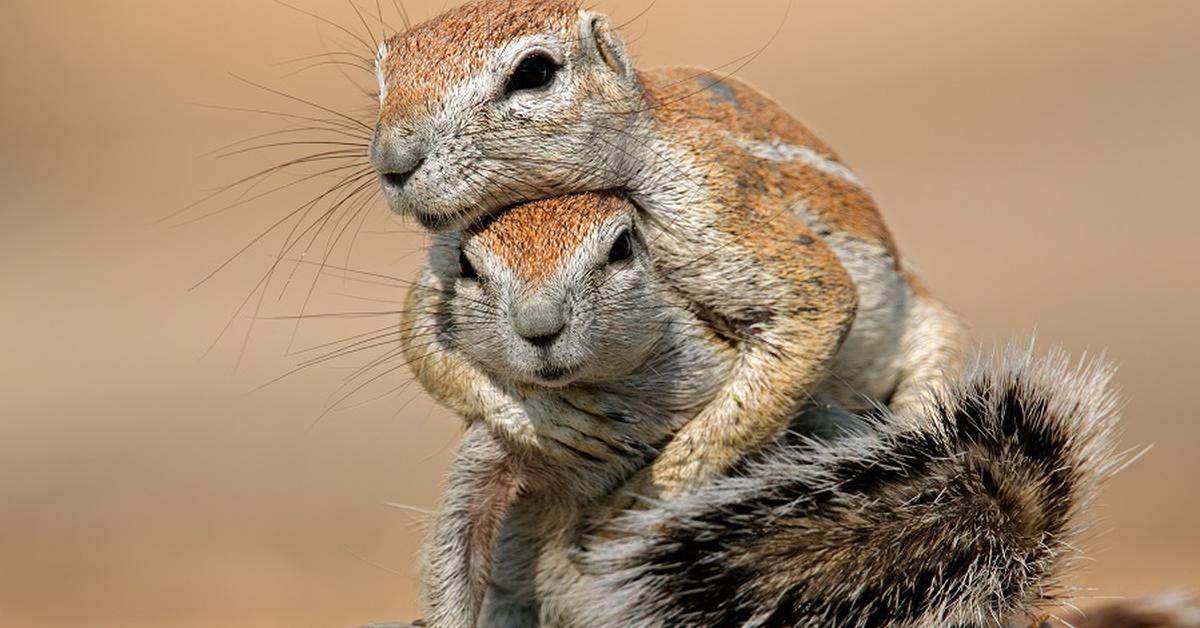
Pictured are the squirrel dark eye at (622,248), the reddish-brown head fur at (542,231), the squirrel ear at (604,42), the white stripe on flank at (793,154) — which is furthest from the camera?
the white stripe on flank at (793,154)

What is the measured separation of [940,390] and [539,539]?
1.00 m

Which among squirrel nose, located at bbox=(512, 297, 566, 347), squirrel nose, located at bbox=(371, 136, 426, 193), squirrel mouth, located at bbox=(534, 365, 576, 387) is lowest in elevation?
squirrel mouth, located at bbox=(534, 365, 576, 387)

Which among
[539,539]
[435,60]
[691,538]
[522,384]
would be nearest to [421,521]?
[539,539]

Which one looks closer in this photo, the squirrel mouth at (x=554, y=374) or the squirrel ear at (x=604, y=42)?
the squirrel mouth at (x=554, y=374)

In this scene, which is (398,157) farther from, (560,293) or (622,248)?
(622,248)

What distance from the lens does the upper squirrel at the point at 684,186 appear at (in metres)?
2.67

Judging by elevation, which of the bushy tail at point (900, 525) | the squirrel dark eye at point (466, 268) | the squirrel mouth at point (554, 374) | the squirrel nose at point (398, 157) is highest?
the squirrel nose at point (398, 157)

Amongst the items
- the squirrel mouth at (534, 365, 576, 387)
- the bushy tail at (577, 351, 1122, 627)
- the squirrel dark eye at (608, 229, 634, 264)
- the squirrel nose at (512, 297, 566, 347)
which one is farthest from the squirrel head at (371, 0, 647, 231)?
the bushy tail at (577, 351, 1122, 627)

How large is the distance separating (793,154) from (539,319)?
3.65ft

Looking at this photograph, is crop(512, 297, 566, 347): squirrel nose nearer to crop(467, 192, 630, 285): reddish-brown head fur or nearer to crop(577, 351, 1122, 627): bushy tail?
crop(467, 192, 630, 285): reddish-brown head fur

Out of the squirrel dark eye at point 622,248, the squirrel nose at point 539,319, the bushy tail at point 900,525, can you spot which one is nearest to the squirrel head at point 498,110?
the squirrel dark eye at point 622,248

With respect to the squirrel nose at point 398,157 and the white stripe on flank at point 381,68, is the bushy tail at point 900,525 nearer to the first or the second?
the squirrel nose at point 398,157

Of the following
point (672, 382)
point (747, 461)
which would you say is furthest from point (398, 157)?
point (747, 461)

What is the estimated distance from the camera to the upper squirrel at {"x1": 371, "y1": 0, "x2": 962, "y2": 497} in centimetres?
267
